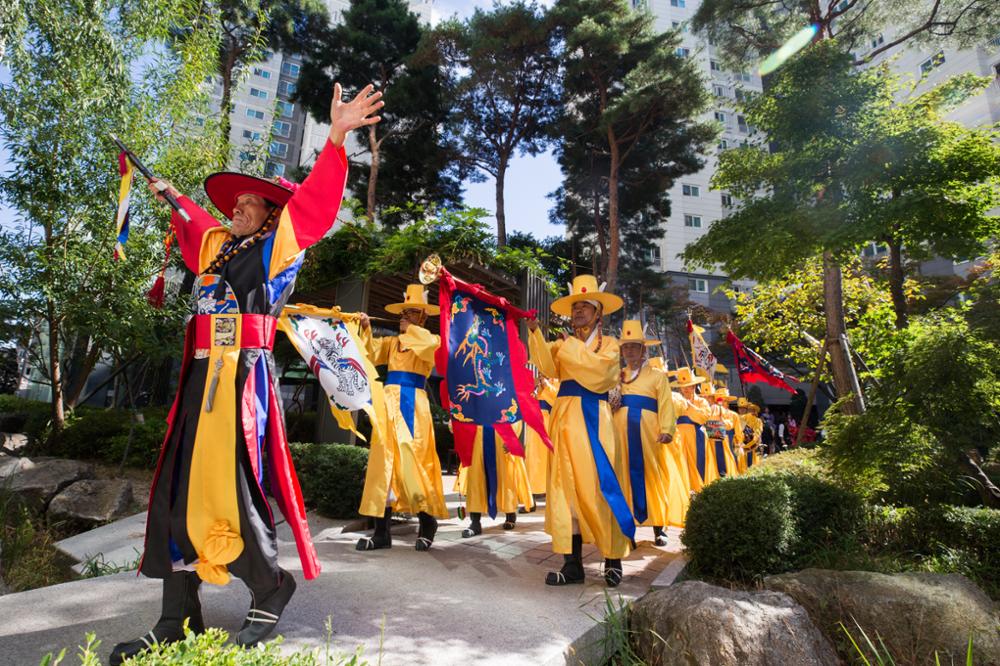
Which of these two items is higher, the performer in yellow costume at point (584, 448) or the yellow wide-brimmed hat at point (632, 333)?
the yellow wide-brimmed hat at point (632, 333)

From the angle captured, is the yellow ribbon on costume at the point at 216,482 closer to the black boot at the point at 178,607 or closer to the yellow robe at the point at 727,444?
the black boot at the point at 178,607

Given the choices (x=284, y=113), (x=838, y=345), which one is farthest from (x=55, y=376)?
(x=284, y=113)

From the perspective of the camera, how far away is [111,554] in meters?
Answer: 4.82

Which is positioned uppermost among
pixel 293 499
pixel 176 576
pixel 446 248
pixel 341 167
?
pixel 446 248

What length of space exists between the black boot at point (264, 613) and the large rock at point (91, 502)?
5089 millimetres

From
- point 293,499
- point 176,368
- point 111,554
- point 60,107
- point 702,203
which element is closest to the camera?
point 293,499

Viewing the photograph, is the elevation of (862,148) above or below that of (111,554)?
above

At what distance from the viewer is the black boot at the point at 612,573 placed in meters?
3.99

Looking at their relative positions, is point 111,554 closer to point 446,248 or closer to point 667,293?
point 446,248

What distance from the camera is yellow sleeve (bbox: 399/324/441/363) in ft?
17.3

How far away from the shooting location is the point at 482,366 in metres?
4.60

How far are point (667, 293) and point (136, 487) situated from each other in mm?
22334

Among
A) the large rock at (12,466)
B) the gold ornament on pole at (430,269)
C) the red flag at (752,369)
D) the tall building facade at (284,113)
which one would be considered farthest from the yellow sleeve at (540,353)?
the tall building facade at (284,113)

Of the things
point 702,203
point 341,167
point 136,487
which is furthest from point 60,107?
point 702,203
